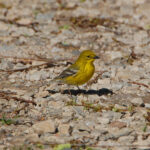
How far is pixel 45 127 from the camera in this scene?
580 cm

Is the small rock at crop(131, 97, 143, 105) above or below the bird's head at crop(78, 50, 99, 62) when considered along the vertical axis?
below

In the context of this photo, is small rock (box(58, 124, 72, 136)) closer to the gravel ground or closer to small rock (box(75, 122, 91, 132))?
the gravel ground

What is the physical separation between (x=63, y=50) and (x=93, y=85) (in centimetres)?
213

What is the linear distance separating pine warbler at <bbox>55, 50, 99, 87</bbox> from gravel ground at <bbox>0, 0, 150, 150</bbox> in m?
0.24

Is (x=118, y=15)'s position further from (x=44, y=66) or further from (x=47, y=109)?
(x=47, y=109)

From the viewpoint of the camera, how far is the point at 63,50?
9.95 m

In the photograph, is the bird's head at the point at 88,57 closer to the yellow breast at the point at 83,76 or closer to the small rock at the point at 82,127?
the yellow breast at the point at 83,76

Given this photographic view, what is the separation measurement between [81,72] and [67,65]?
→ 5.01ft

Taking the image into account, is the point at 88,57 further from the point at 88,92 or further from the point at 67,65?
the point at 67,65

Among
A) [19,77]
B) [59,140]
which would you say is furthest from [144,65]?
[59,140]

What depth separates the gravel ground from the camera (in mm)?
5754

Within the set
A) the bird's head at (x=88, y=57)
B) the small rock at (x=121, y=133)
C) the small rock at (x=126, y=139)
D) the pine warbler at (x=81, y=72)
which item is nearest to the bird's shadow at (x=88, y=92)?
the pine warbler at (x=81, y=72)

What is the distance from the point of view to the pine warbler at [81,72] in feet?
24.9

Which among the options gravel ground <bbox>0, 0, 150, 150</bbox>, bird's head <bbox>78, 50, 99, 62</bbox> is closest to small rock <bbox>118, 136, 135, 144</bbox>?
gravel ground <bbox>0, 0, 150, 150</bbox>
